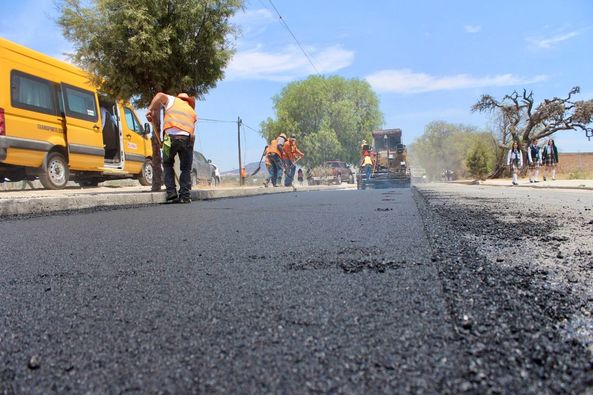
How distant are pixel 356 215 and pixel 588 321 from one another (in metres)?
3.52

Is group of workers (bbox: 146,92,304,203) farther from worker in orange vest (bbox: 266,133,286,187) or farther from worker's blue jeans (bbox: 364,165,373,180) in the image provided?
Answer: worker's blue jeans (bbox: 364,165,373,180)

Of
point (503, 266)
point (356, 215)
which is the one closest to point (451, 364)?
point (503, 266)

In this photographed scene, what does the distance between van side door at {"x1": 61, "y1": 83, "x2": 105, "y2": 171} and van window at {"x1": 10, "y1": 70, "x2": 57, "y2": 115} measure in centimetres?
34

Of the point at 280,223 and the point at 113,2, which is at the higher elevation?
the point at 113,2

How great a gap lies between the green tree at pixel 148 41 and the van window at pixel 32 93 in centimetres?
83

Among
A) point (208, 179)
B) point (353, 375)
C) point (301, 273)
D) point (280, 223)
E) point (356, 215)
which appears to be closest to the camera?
point (353, 375)

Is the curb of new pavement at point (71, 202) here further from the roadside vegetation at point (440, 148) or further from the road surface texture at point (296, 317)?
the roadside vegetation at point (440, 148)

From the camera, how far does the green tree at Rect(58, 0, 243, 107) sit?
9.18m

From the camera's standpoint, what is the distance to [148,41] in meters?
9.16

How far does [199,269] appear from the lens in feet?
8.07

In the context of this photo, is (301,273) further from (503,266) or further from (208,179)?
(208,179)

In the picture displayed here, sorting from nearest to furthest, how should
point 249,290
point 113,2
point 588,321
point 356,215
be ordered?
point 588,321 < point 249,290 < point 356,215 < point 113,2

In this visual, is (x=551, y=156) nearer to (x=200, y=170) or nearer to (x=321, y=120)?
(x=200, y=170)

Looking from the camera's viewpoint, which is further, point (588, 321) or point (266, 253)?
point (266, 253)
